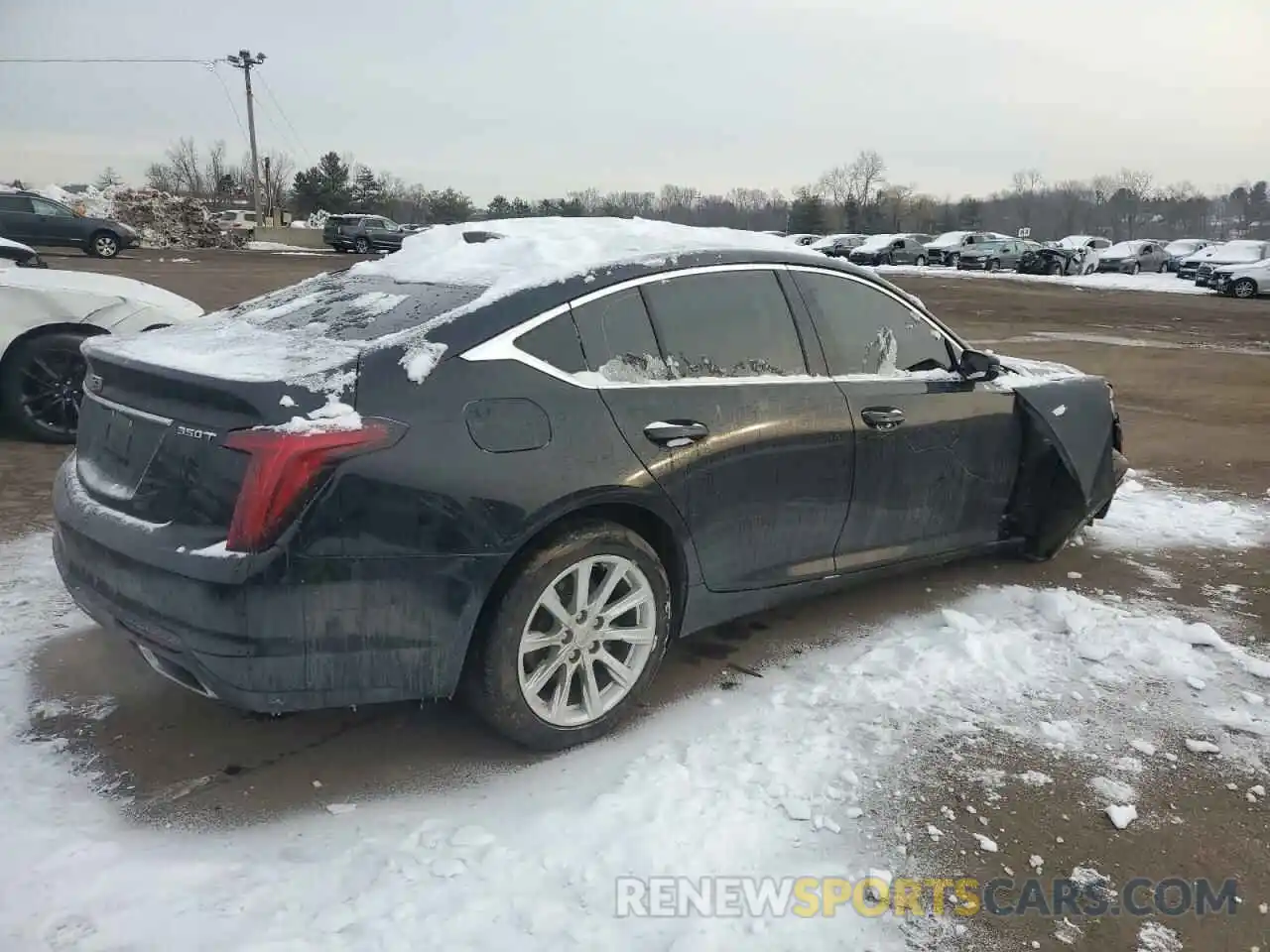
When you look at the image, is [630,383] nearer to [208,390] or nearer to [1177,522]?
[208,390]

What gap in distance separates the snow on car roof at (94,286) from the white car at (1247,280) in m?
31.9

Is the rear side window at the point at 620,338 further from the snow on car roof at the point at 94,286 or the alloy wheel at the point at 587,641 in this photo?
the snow on car roof at the point at 94,286

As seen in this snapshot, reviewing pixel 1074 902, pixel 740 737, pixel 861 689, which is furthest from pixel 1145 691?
pixel 740 737

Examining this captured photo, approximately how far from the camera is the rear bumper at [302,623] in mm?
2594

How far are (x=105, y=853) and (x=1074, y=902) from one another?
257 centimetres

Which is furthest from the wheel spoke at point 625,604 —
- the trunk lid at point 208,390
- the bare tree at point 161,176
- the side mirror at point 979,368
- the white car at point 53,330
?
the bare tree at point 161,176

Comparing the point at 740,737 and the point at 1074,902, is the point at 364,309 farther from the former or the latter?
the point at 1074,902

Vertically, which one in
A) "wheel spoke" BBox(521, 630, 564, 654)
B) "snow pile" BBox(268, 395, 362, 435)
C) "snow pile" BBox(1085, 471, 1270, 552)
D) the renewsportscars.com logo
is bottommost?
the renewsportscars.com logo

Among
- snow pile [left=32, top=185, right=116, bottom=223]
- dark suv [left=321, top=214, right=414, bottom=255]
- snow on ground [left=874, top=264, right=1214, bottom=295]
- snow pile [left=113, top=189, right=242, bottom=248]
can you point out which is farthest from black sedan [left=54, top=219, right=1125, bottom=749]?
snow pile [left=32, top=185, right=116, bottom=223]

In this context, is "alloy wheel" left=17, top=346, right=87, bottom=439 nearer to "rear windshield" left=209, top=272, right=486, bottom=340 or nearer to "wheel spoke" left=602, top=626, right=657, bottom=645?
"rear windshield" left=209, top=272, right=486, bottom=340

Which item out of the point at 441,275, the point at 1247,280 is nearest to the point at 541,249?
the point at 441,275

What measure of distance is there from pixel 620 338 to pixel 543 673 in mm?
1142

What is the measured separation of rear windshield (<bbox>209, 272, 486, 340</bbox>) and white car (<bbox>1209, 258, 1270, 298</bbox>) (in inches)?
1297

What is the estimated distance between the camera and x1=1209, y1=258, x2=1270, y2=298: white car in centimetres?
2967
